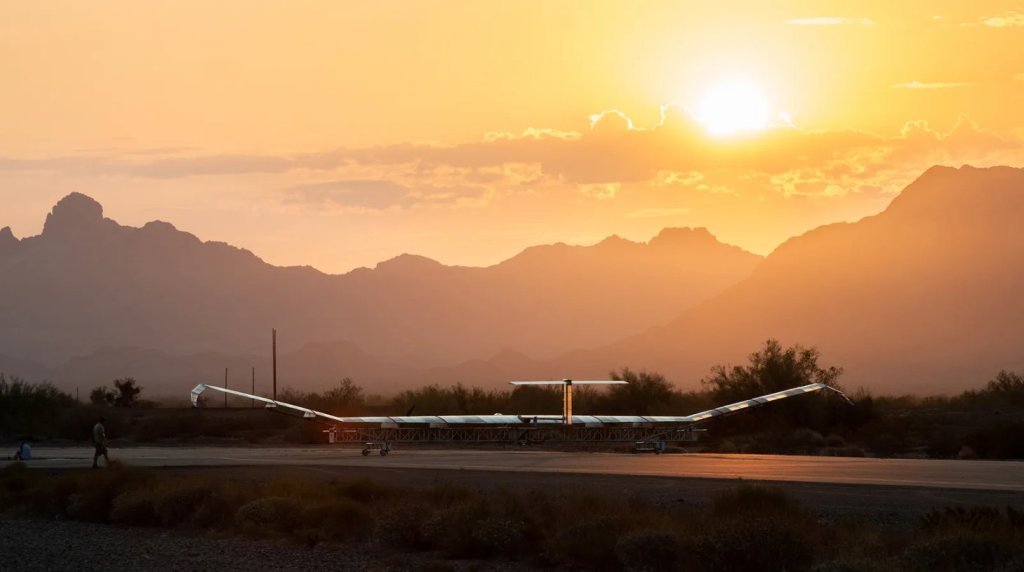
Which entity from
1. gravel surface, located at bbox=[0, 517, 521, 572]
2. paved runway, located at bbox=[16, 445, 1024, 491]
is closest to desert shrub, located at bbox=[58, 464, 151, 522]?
gravel surface, located at bbox=[0, 517, 521, 572]

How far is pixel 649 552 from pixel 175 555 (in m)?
10.7

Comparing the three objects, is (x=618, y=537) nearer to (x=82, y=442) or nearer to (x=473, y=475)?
(x=473, y=475)

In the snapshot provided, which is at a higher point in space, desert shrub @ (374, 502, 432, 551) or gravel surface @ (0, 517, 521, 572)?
desert shrub @ (374, 502, 432, 551)

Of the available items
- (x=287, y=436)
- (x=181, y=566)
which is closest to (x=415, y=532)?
(x=181, y=566)

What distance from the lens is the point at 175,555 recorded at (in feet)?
98.9

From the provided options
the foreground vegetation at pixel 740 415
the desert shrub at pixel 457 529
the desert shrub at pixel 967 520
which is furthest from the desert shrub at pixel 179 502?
the foreground vegetation at pixel 740 415

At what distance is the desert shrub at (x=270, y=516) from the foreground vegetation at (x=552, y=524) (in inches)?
1.5

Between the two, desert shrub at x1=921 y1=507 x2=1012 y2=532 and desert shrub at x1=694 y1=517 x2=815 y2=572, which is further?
desert shrub at x1=921 y1=507 x2=1012 y2=532

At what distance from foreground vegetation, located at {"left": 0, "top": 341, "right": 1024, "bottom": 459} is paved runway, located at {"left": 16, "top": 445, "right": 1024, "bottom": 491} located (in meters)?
8.47

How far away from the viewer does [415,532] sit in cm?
3036

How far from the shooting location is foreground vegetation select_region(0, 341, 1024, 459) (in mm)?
66562

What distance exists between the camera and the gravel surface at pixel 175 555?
2803cm

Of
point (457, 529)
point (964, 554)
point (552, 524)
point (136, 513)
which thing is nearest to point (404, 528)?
point (457, 529)

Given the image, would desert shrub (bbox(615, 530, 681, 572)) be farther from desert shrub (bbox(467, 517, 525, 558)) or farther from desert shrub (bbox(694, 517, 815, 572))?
desert shrub (bbox(467, 517, 525, 558))
